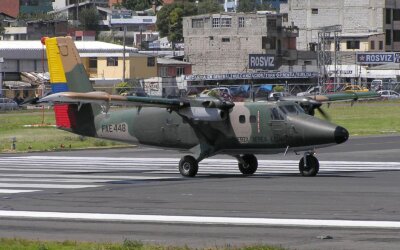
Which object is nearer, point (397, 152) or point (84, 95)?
point (84, 95)

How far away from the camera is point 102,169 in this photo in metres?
32.3

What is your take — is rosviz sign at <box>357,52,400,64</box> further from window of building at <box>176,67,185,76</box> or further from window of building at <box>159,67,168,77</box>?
window of building at <box>159,67,168,77</box>

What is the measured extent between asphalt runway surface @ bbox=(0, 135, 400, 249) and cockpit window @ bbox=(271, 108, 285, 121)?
1.65m

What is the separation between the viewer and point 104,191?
24.6 metres

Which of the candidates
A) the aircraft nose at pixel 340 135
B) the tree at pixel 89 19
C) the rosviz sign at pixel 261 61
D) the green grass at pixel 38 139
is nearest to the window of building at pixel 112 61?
the rosviz sign at pixel 261 61

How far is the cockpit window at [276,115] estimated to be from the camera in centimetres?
2845

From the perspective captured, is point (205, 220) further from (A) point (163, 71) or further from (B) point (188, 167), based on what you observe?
(A) point (163, 71)

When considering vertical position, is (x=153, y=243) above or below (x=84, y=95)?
below

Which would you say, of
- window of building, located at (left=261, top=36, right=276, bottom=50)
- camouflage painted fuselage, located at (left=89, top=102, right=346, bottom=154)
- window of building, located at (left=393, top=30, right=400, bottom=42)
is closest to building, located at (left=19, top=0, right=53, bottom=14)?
window of building, located at (left=261, top=36, right=276, bottom=50)

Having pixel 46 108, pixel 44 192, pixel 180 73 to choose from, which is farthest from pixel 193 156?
pixel 180 73

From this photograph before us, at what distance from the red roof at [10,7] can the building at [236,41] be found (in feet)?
204

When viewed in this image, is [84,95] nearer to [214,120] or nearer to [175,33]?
[214,120]

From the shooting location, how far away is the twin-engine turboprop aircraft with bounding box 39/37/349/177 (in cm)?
2792

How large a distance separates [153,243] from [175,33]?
125137mm
